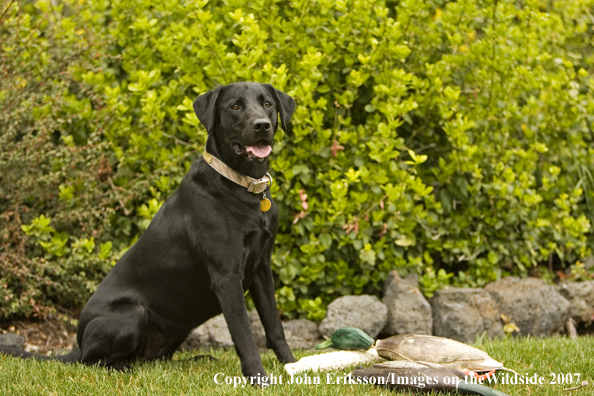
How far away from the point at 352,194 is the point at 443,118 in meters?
1.14

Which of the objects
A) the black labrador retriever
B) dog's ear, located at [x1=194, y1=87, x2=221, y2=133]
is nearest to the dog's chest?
the black labrador retriever

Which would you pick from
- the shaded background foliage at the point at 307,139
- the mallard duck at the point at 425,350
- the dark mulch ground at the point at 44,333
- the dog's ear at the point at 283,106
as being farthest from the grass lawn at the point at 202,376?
the dog's ear at the point at 283,106

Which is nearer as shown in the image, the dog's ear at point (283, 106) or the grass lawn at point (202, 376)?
the grass lawn at point (202, 376)

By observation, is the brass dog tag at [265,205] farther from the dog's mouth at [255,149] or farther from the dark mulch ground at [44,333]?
the dark mulch ground at [44,333]

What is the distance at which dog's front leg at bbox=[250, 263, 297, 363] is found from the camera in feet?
12.1

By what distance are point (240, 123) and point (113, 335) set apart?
1.41 meters

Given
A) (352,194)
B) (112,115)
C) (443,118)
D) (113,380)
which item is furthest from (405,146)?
(113,380)

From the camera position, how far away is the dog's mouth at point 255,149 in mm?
3363

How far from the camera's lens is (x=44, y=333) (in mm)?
4836

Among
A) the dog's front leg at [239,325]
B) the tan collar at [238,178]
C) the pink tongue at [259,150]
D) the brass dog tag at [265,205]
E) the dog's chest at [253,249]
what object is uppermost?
the pink tongue at [259,150]

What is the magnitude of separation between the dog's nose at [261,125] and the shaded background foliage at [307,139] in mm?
1205

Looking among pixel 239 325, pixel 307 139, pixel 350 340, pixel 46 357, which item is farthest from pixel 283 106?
pixel 46 357

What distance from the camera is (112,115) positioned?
4.99m

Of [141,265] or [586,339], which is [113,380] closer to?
[141,265]
